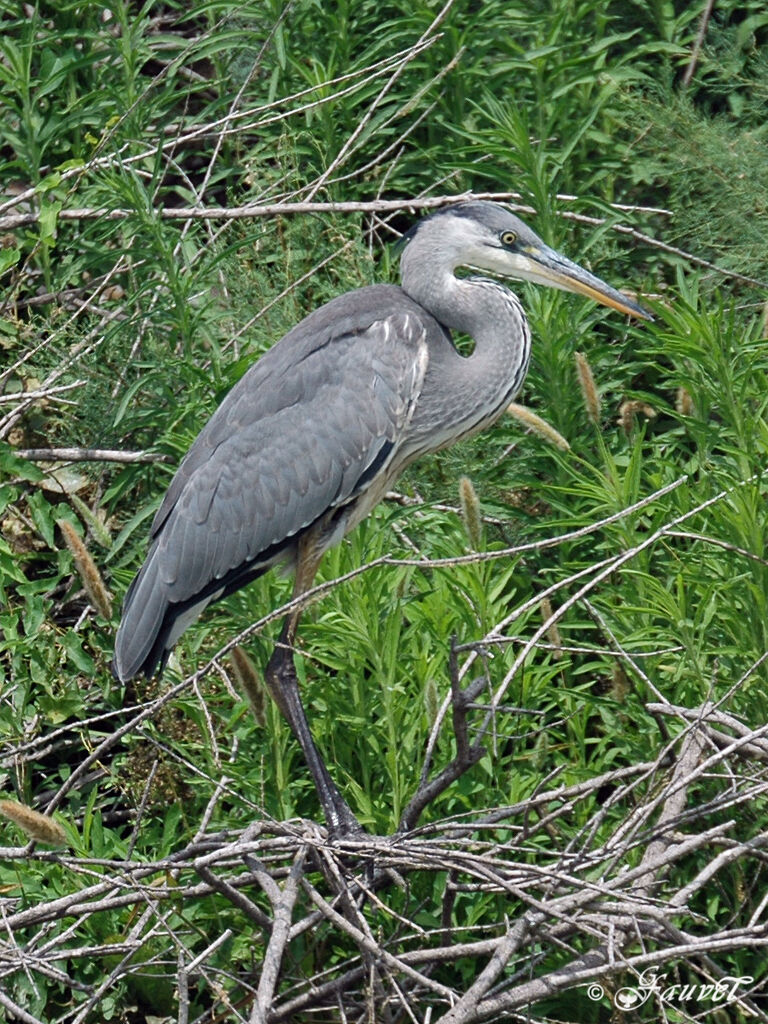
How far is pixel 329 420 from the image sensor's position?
472 cm

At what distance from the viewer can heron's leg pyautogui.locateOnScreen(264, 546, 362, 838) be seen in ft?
14.4

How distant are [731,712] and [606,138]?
7.70 ft

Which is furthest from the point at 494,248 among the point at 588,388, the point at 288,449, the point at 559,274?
the point at 288,449

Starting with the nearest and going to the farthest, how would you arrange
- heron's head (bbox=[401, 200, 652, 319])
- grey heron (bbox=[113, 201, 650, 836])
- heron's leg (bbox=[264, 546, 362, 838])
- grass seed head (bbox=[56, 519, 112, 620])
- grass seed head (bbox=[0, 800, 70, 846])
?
grass seed head (bbox=[0, 800, 70, 846])
grass seed head (bbox=[56, 519, 112, 620])
heron's leg (bbox=[264, 546, 362, 838])
grey heron (bbox=[113, 201, 650, 836])
heron's head (bbox=[401, 200, 652, 319])

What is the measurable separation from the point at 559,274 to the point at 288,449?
888 mm

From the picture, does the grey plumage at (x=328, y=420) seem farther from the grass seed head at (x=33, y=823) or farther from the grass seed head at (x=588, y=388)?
the grass seed head at (x=33, y=823)

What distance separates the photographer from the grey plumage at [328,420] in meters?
4.65

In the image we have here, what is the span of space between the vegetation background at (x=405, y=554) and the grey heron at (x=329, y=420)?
138 mm

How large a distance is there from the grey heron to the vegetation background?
14 cm

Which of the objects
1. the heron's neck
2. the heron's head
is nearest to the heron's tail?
the heron's neck

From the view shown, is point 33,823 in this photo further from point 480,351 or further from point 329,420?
point 480,351

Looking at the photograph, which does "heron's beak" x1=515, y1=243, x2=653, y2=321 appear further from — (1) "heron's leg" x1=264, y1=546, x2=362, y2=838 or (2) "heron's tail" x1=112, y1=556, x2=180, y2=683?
(2) "heron's tail" x1=112, y1=556, x2=180, y2=683

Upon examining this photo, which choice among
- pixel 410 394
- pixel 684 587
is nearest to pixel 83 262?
pixel 410 394

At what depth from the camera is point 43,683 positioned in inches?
188
